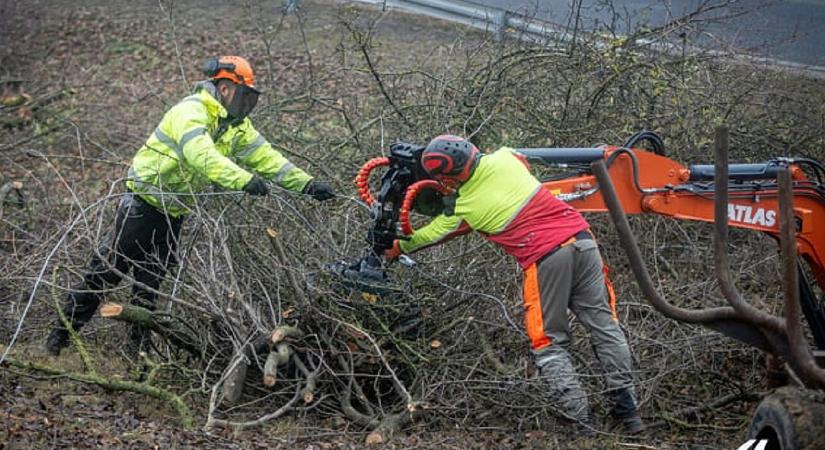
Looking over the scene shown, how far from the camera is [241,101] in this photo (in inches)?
323

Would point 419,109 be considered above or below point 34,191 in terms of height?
above

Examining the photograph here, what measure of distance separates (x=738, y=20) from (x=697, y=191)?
5.73m

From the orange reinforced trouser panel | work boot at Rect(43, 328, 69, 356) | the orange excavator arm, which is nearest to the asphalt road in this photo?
the orange excavator arm

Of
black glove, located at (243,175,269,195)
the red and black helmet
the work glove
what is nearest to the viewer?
the red and black helmet

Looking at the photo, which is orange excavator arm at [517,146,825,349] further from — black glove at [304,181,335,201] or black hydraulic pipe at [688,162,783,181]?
black glove at [304,181,335,201]

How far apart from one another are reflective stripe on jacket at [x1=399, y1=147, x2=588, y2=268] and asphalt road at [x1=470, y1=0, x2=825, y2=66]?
3821mm

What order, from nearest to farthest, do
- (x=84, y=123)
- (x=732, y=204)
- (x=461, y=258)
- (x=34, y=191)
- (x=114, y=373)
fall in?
(x=732, y=204)
(x=114, y=373)
(x=461, y=258)
(x=34, y=191)
(x=84, y=123)

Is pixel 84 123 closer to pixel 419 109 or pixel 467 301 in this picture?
pixel 419 109

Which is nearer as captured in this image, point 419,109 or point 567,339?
point 567,339

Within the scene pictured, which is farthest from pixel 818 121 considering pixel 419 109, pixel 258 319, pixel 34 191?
pixel 34 191

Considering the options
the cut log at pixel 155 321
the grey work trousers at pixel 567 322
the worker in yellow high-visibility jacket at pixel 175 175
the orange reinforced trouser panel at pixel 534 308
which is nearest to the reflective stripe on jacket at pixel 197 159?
the worker in yellow high-visibility jacket at pixel 175 175

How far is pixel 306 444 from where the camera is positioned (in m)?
6.77

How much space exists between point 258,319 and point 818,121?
232 inches

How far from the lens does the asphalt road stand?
1073cm
